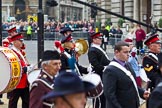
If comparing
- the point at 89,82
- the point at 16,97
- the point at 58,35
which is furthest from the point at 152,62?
the point at 58,35

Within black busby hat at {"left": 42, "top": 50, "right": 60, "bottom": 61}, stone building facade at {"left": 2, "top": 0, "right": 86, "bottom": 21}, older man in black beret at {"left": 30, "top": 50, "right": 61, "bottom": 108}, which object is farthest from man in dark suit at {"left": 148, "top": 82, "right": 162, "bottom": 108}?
stone building facade at {"left": 2, "top": 0, "right": 86, "bottom": 21}

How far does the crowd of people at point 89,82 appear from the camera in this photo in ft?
12.8

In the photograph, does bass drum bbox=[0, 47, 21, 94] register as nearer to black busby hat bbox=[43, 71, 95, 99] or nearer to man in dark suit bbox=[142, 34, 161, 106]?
man in dark suit bbox=[142, 34, 161, 106]

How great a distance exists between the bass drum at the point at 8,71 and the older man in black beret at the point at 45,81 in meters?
2.67

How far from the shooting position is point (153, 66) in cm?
973

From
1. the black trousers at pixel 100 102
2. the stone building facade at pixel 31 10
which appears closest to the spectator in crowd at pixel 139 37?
the black trousers at pixel 100 102

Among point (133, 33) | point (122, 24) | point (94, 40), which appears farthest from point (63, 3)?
point (94, 40)

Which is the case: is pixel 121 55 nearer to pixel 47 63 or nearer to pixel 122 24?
pixel 47 63

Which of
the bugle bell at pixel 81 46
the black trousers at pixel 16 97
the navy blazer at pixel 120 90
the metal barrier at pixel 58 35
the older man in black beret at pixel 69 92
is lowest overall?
the metal barrier at pixel 58 35

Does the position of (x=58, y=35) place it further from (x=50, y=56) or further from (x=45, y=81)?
(x=45, y=81)

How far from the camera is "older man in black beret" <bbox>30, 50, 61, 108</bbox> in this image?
5918 mm

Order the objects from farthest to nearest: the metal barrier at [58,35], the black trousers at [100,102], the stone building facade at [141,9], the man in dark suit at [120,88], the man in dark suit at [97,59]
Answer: the stone building facade at [141,9]
the metal barrier at [58,35]
the man in dark suit at [97,59]
the black trousers at [100,102]
the man in dark suit at [120,88]

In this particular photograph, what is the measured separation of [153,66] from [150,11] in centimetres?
3646

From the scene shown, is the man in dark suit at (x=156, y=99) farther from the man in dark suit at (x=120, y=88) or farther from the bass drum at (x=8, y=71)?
the bass drum at (x=8, y=71)
